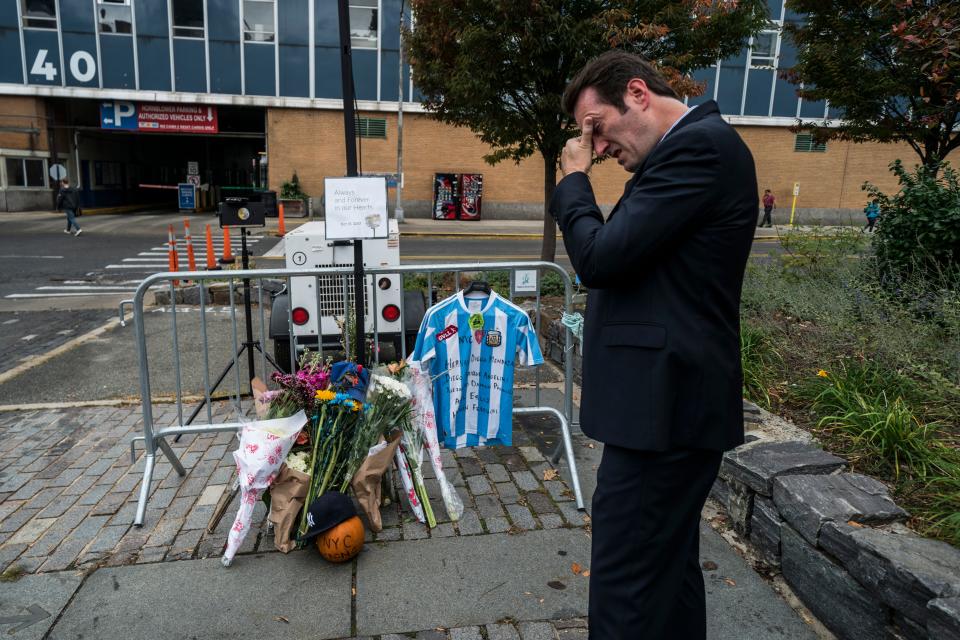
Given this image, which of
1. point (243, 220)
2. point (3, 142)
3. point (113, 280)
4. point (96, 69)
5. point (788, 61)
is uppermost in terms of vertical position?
point (788, 61)

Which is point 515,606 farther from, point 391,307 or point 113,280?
point 113,280

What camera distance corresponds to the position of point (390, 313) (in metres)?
6.26

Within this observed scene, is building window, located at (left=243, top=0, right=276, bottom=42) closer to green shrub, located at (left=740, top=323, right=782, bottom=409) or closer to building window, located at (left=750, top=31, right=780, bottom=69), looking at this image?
building window, located at (left=750, top=31, right=780, bottom=69)

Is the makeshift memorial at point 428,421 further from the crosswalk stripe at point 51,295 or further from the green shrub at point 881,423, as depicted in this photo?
the crosswalk stripe at point 51,295

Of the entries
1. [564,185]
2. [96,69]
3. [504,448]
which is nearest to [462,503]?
[504,448]

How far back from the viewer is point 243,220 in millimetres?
5176

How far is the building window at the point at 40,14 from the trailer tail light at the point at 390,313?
26.3 meters

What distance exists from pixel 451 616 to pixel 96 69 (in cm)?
2884

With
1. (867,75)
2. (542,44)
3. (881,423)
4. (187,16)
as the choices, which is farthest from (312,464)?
(187,16)

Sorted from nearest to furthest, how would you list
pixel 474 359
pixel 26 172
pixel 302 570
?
pixel 302 570 < pixel 474 359 < pixel 26 172

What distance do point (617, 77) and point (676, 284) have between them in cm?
65

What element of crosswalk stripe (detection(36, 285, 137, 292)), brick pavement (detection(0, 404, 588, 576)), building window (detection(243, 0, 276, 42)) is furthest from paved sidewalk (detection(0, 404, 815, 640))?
building window (detection(243, 0, 276, 42))

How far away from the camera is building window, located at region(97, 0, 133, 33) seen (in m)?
24.6

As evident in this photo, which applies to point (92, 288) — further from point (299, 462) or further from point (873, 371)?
point (873, 371)
